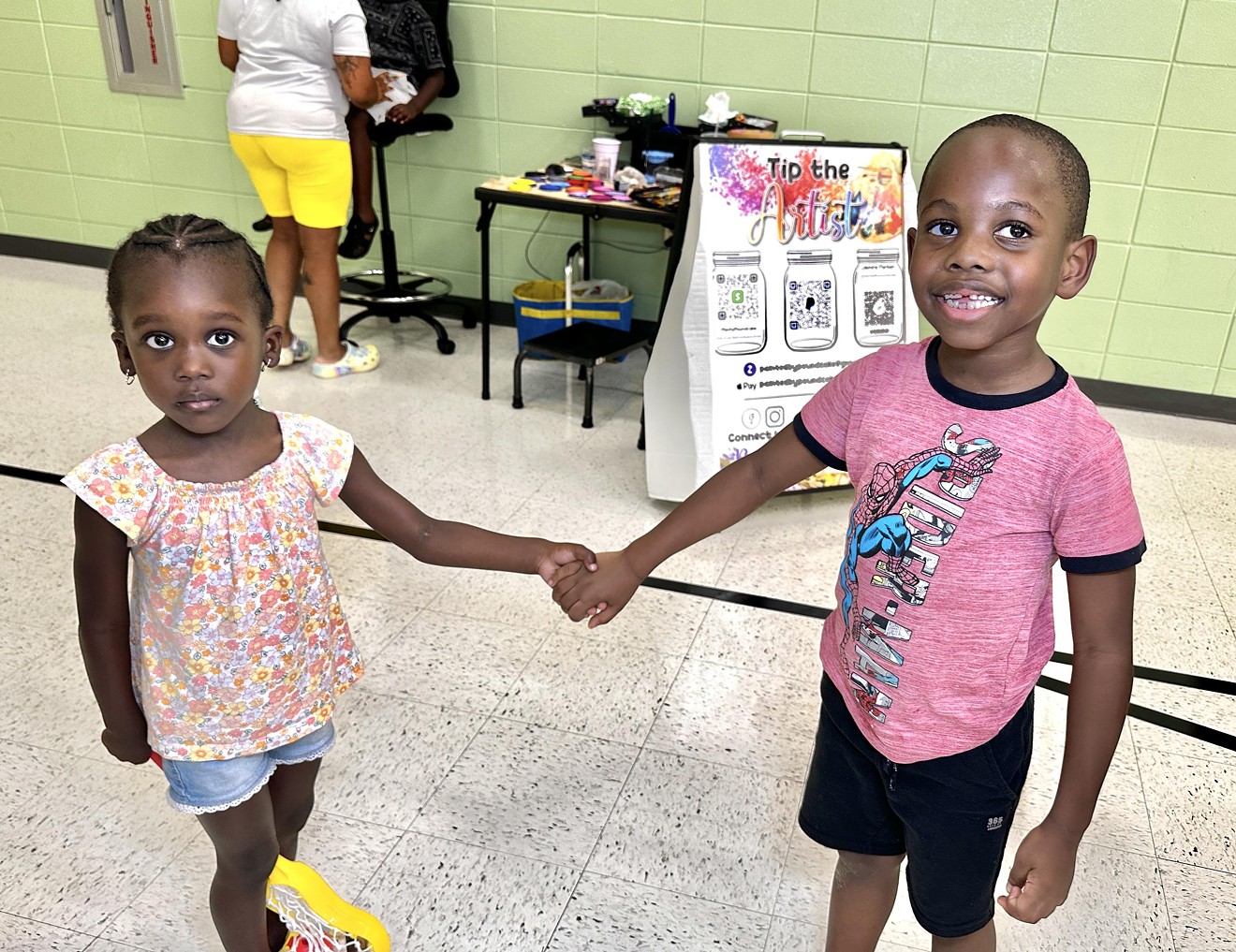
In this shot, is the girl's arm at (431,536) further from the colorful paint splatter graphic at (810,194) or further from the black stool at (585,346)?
the black stool at (585,346)

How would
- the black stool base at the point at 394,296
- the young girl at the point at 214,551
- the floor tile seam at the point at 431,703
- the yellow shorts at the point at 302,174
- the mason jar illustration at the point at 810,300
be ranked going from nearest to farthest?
the young girl at the point at 214,551 → the floor tile seam at the point at 431,703 → the mason jar illustration at the point at 810,300 → the yellow shorts at the point at 302,174 → the black stool base at the point at 394,296

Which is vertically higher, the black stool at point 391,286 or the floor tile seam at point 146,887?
the black stool at point 391,286

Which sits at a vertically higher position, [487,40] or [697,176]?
[487,40]

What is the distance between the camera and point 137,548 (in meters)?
1.16

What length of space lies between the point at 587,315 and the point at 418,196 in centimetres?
107

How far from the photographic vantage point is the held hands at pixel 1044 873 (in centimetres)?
111

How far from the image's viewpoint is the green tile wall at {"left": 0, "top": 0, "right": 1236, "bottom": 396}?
3.41 metres

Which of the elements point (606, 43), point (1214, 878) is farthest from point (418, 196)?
point (1214, 878)

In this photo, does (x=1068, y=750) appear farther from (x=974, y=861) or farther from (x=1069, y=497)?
(x=1069, y=497)

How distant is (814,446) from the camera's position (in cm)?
130

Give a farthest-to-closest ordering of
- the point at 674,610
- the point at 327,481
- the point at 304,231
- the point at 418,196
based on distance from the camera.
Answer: the point at 418,196
the point at 304,231
the point at 674,610
the point at 327,481

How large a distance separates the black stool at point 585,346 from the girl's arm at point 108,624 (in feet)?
7.38

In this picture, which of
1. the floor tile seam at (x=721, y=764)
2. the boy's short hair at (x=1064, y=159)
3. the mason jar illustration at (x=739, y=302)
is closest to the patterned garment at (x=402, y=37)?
the mason jar illustration at (x=739, y=302)

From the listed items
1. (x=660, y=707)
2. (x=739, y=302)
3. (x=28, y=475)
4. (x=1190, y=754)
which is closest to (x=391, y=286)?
(x=28, y=475)
